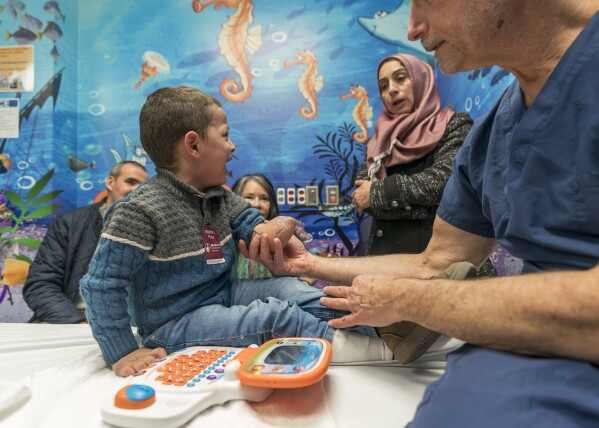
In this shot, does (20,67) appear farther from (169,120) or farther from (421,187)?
(421,187)

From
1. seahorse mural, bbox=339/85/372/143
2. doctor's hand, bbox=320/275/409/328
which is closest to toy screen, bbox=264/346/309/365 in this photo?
doctor's hand, bbox=320/275/409/328

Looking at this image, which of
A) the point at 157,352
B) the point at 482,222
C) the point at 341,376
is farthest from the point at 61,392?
the point at 482,222

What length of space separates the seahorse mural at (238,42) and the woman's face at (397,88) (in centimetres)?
139

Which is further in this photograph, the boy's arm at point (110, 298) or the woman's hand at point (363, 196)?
the woman's hand at point (363, 196)

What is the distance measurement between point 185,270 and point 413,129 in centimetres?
141

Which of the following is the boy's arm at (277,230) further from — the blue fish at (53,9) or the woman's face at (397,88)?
the blue fish at (53,9)

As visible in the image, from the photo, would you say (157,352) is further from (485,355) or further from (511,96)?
(511,96)

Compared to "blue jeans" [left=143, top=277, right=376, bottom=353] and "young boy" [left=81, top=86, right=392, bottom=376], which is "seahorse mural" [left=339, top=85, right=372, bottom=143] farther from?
"blue jeans" [left=143, top=277, right=376, bottom=353]

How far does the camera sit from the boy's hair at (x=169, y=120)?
1.26 meters

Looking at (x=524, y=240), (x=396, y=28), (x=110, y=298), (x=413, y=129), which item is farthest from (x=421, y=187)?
(x=396, y=28)

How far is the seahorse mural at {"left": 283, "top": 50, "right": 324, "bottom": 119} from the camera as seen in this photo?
3229 millimetres

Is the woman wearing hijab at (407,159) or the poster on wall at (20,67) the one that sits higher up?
the poster on wall at (20,67)

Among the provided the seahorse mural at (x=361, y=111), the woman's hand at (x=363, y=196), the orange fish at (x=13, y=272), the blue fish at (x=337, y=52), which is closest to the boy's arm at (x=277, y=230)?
the woman's hand at (x=363, y=196)

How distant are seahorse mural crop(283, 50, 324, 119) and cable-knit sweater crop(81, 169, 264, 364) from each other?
209cm
